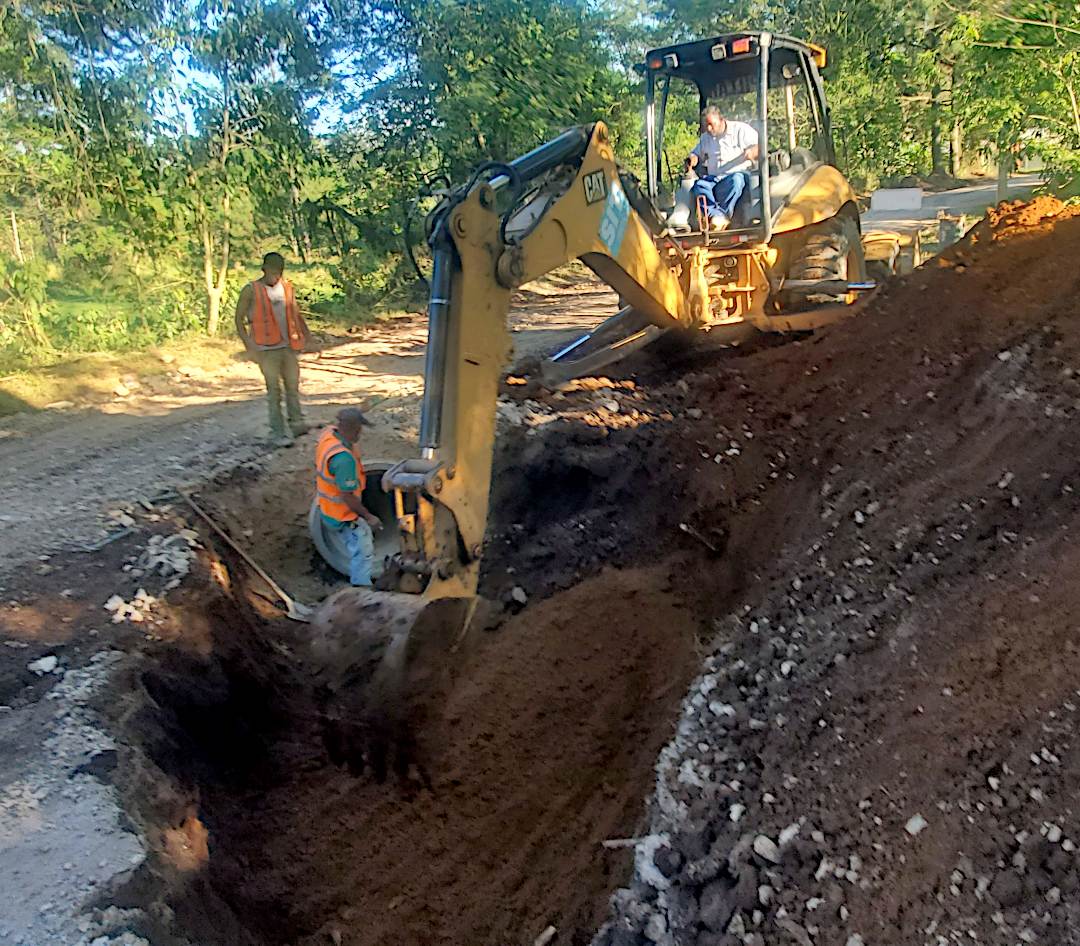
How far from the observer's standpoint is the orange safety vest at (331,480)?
5.95 metres

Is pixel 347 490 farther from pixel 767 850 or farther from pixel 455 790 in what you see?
pixel 767 850

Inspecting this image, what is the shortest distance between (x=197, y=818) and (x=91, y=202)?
11000 mm

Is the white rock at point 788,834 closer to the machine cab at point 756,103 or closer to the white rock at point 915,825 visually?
the white rock at point 915,825

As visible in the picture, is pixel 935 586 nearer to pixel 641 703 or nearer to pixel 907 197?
pixel 641 703

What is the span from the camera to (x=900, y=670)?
3887 mm

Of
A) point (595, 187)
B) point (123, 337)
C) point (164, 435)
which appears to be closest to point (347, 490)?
Result: point (595, 187)

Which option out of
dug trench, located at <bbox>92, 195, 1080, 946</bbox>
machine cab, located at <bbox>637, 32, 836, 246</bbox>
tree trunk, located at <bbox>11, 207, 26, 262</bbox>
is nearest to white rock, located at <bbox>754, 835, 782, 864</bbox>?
dug trench, located at <bbox>92, 195, 1080, 946</bbox>

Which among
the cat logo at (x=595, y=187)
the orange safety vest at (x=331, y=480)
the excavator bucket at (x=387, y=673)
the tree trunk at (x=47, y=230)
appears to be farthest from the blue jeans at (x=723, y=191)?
the tree trunk at (x=47, y=230)

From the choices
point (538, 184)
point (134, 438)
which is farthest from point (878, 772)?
point (134, 438)

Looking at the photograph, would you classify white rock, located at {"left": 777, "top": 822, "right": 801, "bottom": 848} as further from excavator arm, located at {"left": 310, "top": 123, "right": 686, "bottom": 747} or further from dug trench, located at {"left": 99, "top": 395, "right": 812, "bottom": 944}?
excavator arm, located at {"left": 310, "top": 123, "right": 686, "bottom": 747}

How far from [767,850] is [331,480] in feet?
12.1

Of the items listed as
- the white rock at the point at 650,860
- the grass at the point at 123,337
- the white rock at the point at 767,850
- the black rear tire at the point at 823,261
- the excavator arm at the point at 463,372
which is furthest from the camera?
the grass at the point at 123,337

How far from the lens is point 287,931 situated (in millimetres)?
3781

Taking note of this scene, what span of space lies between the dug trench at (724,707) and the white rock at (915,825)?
11 mm
